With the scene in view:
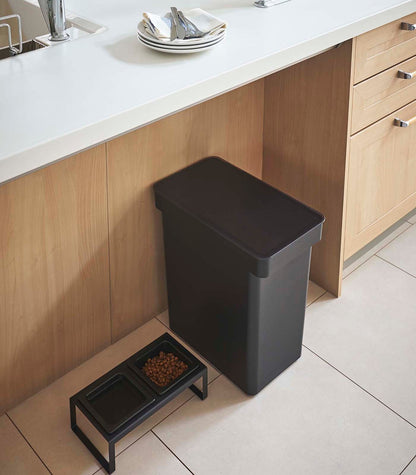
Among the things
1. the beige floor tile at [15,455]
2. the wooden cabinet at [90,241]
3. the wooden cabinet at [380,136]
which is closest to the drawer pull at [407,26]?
the wooden cabinet at [380,136]

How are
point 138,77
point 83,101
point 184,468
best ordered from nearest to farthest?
point 83,101 < point 138,77 < point 184,468

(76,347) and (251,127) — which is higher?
(251,127)

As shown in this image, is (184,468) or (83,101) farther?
(184,468)

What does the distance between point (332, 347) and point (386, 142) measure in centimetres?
70

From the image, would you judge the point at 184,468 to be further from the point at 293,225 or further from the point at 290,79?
the point at 290,79

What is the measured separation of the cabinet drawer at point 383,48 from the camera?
1884 millimetres

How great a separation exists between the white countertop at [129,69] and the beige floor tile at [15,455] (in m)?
0.91

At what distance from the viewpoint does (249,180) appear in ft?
6.39

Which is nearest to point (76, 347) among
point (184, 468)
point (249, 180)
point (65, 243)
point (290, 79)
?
point (65, 243)

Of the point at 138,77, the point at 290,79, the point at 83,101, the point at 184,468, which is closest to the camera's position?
the point at 83,101

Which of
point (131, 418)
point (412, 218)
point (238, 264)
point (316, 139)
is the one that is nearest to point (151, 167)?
point (238, 264)

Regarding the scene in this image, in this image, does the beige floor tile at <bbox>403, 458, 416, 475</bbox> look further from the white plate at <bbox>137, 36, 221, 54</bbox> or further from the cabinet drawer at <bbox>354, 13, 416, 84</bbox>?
the white plate at <bbox>137, 36, 221, 54</bbox>

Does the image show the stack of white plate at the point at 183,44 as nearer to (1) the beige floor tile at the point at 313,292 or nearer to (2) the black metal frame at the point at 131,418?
(2) the black metal frame at the point at 131,418

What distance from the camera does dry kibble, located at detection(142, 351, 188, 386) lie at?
6.18 ft
